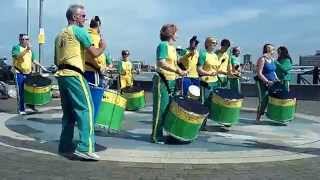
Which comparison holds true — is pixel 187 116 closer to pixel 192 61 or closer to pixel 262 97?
pixel 192 61

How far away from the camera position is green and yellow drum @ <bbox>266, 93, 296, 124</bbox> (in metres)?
11.9

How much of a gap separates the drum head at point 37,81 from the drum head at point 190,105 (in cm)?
486

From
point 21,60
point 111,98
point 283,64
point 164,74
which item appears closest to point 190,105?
point 164,74

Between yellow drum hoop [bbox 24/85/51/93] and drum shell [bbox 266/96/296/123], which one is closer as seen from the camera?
drum shell [bbox 266/96/296/123]

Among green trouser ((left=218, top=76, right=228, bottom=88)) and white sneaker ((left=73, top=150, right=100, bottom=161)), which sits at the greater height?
green trouser ((left=218, top=76, right=228, bottom=88))

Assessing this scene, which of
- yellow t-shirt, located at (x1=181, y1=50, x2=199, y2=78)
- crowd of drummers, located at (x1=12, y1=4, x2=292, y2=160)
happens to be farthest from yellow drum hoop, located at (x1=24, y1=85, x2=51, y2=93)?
yellow t-shirt, located at (x1=181, y1=50, x2=199, y2=78)

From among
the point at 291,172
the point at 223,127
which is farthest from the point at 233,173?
the point at 223,127

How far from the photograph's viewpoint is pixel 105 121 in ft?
27.1

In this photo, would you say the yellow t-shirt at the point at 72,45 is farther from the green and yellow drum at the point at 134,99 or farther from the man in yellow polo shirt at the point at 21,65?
the green and yellow drum at the point at 134,99

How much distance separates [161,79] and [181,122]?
685 millimetres

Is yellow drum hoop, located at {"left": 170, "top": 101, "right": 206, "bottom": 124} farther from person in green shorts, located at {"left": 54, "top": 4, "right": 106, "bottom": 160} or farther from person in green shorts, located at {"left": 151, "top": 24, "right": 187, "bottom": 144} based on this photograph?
person in green shorts, located at {"left": 54, "top": 4, "right": 106, "bottom": 160}

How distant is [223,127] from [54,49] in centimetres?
441

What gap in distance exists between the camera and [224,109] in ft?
34.8

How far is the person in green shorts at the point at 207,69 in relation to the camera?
10.6m
